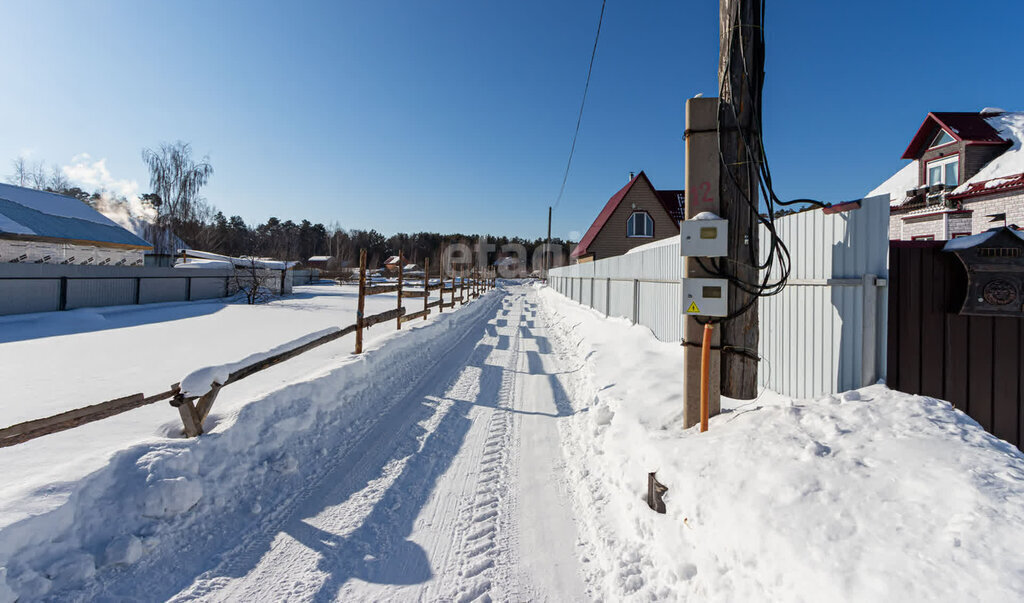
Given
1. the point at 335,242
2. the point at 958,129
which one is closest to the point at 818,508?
the point at 958,129

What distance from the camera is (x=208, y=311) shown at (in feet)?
55.5

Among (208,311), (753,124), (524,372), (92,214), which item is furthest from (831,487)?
(92,214)

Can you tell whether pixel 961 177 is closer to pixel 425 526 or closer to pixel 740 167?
pixel 740 167

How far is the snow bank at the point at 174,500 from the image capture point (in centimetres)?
224

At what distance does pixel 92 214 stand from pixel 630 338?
30.5 metres

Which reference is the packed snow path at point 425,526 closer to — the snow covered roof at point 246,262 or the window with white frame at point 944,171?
the window with white frame at point 944,171

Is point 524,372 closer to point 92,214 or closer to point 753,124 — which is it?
point 753,124

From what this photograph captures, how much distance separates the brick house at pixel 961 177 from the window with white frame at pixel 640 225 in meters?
11.2

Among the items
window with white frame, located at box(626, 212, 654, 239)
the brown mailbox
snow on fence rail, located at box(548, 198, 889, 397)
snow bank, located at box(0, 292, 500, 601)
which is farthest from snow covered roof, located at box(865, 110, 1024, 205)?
snow bank, located at box(0, 292, 500, 601)

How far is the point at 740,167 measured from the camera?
→ 3.31 m

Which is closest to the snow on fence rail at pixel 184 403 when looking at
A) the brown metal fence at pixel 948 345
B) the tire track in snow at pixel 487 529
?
the tire track in snow at pixel 487 529

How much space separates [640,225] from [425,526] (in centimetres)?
2504

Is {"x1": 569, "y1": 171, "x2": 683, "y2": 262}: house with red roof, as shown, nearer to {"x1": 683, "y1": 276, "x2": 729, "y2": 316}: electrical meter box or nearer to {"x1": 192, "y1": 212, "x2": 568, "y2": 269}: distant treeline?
{"x1": 683, "y1": 276, "x2": 729, "y2": 316}: electrical meter box

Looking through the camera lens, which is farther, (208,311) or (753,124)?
(208,311)
